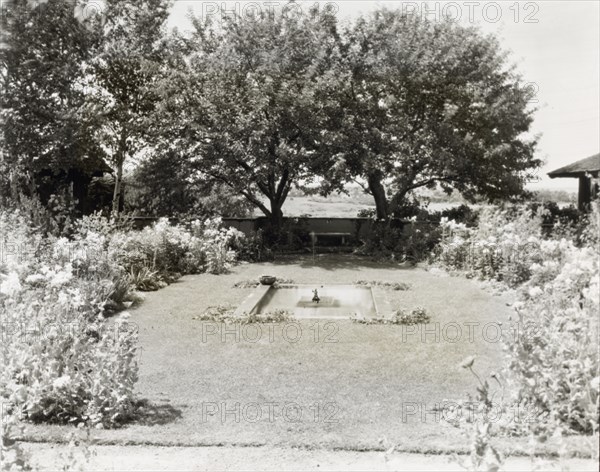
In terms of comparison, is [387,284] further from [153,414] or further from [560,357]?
[153,414]

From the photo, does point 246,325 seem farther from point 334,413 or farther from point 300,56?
point 300,56

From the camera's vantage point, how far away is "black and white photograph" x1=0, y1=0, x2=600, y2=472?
180 inches

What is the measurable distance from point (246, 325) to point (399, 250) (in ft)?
31.1

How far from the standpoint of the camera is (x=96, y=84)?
2350cm

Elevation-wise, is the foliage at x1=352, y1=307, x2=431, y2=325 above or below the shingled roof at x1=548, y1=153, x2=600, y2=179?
below

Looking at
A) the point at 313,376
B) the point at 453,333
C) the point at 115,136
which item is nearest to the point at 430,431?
the point at 313,376

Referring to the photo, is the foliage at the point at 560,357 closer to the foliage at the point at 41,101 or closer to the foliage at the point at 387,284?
the foliage at the point at 387,284

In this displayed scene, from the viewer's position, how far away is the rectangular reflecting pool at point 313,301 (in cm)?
978

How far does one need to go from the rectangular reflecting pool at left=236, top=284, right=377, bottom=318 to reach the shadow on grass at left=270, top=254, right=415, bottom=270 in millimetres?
3062

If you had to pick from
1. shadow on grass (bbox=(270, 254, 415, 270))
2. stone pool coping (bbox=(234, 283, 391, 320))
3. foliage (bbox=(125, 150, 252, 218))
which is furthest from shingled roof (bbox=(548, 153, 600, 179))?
foliage (bbox=(125, 150, 252, 218))

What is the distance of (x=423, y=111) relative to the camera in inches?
752

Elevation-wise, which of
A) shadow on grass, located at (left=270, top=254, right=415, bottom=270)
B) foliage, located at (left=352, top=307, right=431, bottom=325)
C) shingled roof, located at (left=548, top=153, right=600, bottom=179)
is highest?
shingled roof, located at (left=548, top=153, right=600, bottom=179)

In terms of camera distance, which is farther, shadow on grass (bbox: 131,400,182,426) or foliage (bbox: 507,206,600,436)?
shadow on grass (bbox: 131,400,182,426)

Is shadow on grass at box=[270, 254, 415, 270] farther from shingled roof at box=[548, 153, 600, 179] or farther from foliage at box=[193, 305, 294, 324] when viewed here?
shingled roof at box=[548, 153, 600, 179]
